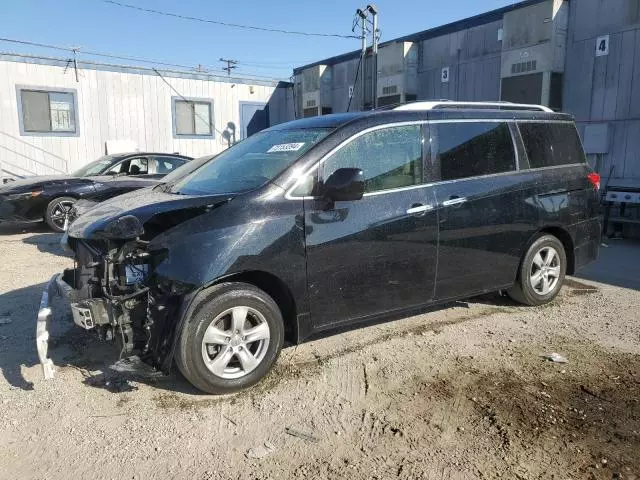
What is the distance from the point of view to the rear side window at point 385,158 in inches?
156

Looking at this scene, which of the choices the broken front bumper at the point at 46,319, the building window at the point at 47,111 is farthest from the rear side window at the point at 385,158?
the building window at the point at 47,111

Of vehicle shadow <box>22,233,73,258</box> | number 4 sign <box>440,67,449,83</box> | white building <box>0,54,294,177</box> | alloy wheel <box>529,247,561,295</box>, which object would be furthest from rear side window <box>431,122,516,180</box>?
white building <box>0,54,294,177</box>

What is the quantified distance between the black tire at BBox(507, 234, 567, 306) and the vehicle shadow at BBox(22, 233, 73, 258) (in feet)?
20.5

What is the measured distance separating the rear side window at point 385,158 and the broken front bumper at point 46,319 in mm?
2012

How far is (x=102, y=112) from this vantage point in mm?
16750

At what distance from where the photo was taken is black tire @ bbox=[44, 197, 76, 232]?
9453mm

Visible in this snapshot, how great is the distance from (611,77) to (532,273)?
22.7ft

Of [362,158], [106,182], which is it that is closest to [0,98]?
[106,182]

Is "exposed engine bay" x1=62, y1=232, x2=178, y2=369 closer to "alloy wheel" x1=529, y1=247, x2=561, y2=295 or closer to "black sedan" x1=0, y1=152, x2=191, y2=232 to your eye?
"alloy wheel" x1=529, y1=247, x2=561, y2=295

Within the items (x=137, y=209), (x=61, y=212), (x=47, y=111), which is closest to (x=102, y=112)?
(x=47, y=111)

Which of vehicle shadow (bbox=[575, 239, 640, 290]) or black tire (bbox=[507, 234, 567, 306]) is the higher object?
black tire (bbox=[507, 234, 567, 306])

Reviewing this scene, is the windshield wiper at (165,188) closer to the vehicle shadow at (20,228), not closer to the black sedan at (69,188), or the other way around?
the black sedan at (69,188)

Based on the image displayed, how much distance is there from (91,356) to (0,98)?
14.0m

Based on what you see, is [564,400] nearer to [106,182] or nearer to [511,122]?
[511,122]
